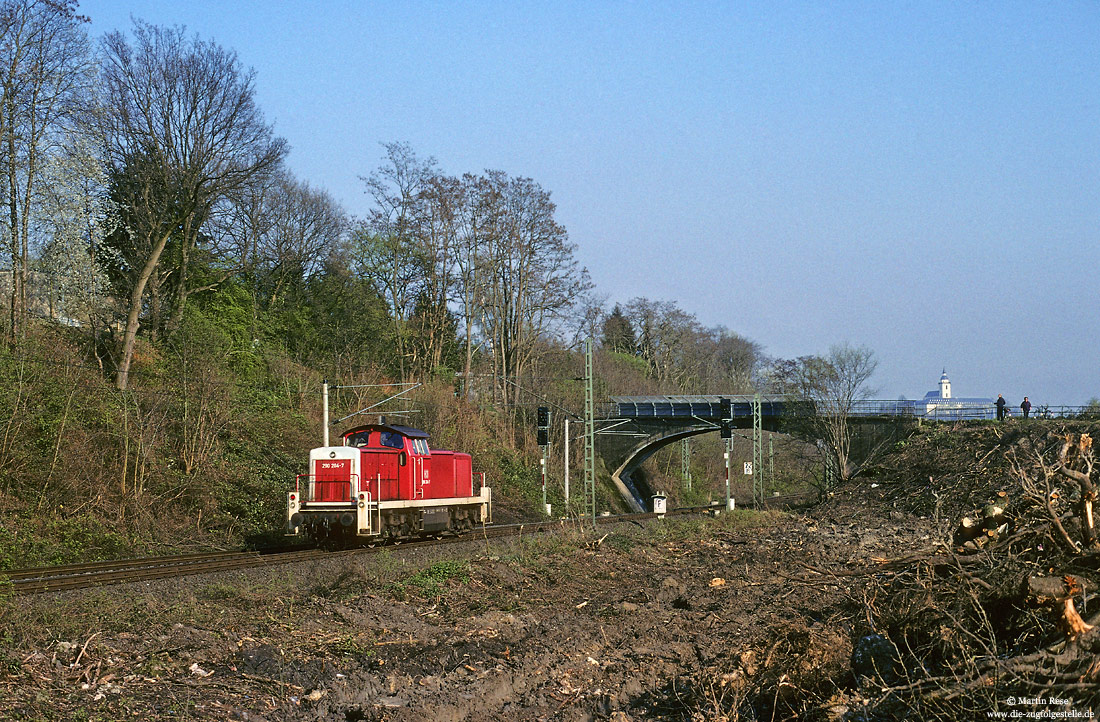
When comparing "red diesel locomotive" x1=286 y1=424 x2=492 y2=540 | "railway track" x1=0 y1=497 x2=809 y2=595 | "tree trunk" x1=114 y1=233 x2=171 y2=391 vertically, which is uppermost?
"tree trunk" x1=114 y1=233 x2=171 y2=391

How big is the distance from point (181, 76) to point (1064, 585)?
3445cm

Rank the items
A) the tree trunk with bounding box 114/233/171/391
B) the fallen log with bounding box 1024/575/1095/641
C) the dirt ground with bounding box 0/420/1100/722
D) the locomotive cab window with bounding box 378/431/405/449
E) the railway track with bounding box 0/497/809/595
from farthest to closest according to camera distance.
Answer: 1. the tree trunk with bounding box 114/233/171/391
2. the locomotive cab window with bounding box 378/431/405/449
3. the railway track with bounding box 0/497/809/595
4. the dirt ground with bounding box 0/420/1100/722
5. the fallen log with bounding box 1024/575/1095/641

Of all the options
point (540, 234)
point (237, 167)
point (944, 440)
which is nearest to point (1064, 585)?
point (944, 440)

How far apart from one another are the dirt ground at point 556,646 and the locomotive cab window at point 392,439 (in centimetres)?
544

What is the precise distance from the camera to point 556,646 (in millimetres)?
9852

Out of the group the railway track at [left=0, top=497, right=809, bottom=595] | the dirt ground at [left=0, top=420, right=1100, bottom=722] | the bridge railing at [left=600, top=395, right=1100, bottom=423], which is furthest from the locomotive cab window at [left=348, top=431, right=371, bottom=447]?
the bridge railing at [left=600, top=395, right=1100, bottom=423]

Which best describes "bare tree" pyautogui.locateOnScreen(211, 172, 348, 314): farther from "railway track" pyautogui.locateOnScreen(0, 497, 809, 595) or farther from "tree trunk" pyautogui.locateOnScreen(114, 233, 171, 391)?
"railway track" pyautogui.locateOnScreen(0, 497, 809, 595)

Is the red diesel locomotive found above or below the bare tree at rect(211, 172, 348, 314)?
below

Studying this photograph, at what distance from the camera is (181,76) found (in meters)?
32.2

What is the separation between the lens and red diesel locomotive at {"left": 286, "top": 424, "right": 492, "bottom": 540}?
61.3 feet

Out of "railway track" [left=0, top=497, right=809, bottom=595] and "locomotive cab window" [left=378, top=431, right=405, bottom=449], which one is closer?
"railway track" [left=0, top=497, right=809, bottom=595]

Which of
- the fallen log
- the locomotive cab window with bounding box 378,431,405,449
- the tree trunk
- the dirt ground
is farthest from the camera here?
the tree trunk

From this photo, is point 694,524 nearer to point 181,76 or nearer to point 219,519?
point 219,519

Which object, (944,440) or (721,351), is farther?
(721,351)
